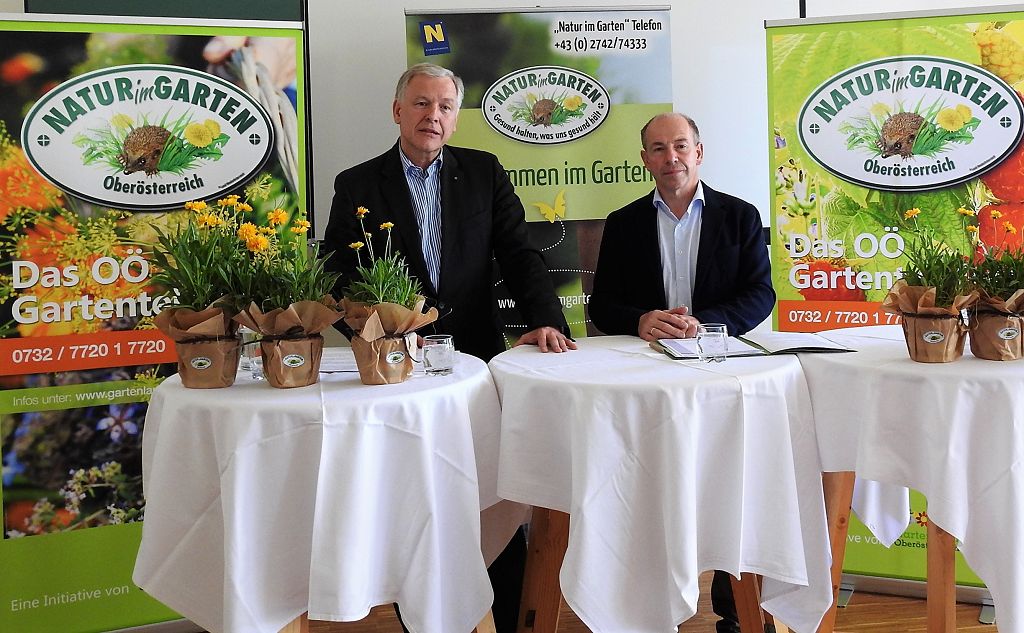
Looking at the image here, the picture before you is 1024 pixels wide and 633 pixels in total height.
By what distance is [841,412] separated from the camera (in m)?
2.17

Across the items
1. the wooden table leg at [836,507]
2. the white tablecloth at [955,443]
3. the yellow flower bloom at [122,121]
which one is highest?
the yellow flower bloom at [122,121]

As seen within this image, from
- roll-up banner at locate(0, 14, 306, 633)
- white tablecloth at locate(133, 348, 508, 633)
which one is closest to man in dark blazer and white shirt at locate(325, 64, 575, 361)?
roll-up banner at locate(0, 14, 306, 633)

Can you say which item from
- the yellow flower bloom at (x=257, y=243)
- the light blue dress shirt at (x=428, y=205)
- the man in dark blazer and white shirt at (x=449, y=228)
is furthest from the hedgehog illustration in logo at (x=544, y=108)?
the yellow flower bloom at (x=257, y=243)

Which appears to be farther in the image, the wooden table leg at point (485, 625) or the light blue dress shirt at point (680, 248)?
the light blue dress shirt at point (680, 248)

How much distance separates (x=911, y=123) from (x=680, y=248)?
121 centimetres

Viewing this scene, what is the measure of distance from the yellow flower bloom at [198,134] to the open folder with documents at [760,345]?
71.4 inches

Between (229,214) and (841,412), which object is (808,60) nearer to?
(841,412)

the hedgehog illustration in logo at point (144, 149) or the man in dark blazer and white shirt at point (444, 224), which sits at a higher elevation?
the hedgehog illustration in logo at point (144, 149)

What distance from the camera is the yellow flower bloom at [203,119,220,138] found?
316 centimetres

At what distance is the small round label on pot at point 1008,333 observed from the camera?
2.12 meters

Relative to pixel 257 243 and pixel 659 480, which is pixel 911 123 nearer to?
pixel 659 480

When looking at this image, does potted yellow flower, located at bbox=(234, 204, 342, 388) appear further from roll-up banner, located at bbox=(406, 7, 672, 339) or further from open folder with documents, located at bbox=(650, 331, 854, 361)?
roll-up banner, located at bbox=(406, 7, 672, 339)

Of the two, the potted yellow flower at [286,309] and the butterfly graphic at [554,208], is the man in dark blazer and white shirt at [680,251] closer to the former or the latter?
the butterfly graphic at [554,208]

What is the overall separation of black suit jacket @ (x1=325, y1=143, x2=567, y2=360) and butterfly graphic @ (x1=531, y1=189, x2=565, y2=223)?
0.61 metres
